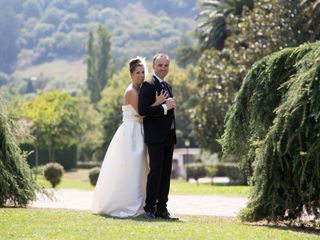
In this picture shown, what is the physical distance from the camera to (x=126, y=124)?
12.1 meters

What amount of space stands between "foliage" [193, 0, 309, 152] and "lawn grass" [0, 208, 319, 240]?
2784cm

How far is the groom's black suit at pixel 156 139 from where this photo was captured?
37.5 feet

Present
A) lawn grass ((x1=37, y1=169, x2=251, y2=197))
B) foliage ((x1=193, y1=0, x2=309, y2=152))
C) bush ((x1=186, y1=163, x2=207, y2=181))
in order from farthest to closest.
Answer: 1. bush ((x1=186, y1=163, x2=207, y2=181))
2. foliage ((x1=193, y1=0, x2=309, y2=152))
3. lawn grass ((x1=37, y1=169, x2=251, y2=197))

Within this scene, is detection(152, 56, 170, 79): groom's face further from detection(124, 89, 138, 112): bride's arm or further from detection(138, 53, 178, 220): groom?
detection(124, 89, 138, 112): bride's arm

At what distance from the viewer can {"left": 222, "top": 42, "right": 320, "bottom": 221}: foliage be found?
10281mm

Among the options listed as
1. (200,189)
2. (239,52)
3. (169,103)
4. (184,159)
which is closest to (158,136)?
(169,103)

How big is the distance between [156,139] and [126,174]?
0.84 m

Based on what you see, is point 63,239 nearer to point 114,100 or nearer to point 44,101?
point 44,101

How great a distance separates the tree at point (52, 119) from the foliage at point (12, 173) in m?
43.4

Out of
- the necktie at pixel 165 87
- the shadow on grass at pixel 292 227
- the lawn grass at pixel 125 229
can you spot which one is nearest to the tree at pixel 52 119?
the necktie at pixel 165 87

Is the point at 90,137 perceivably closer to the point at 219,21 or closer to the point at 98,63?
the point at 219,21

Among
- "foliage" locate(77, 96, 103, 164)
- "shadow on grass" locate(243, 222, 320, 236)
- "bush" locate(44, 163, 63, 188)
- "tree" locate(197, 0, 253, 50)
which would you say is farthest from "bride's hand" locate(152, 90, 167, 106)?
"foliage" locate(77, 96, 103, 164)

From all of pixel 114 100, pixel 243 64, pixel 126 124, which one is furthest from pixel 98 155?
pixel 126 124

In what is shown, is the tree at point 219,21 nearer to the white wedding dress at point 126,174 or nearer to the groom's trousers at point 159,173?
the white wedding dress at point 126,174
